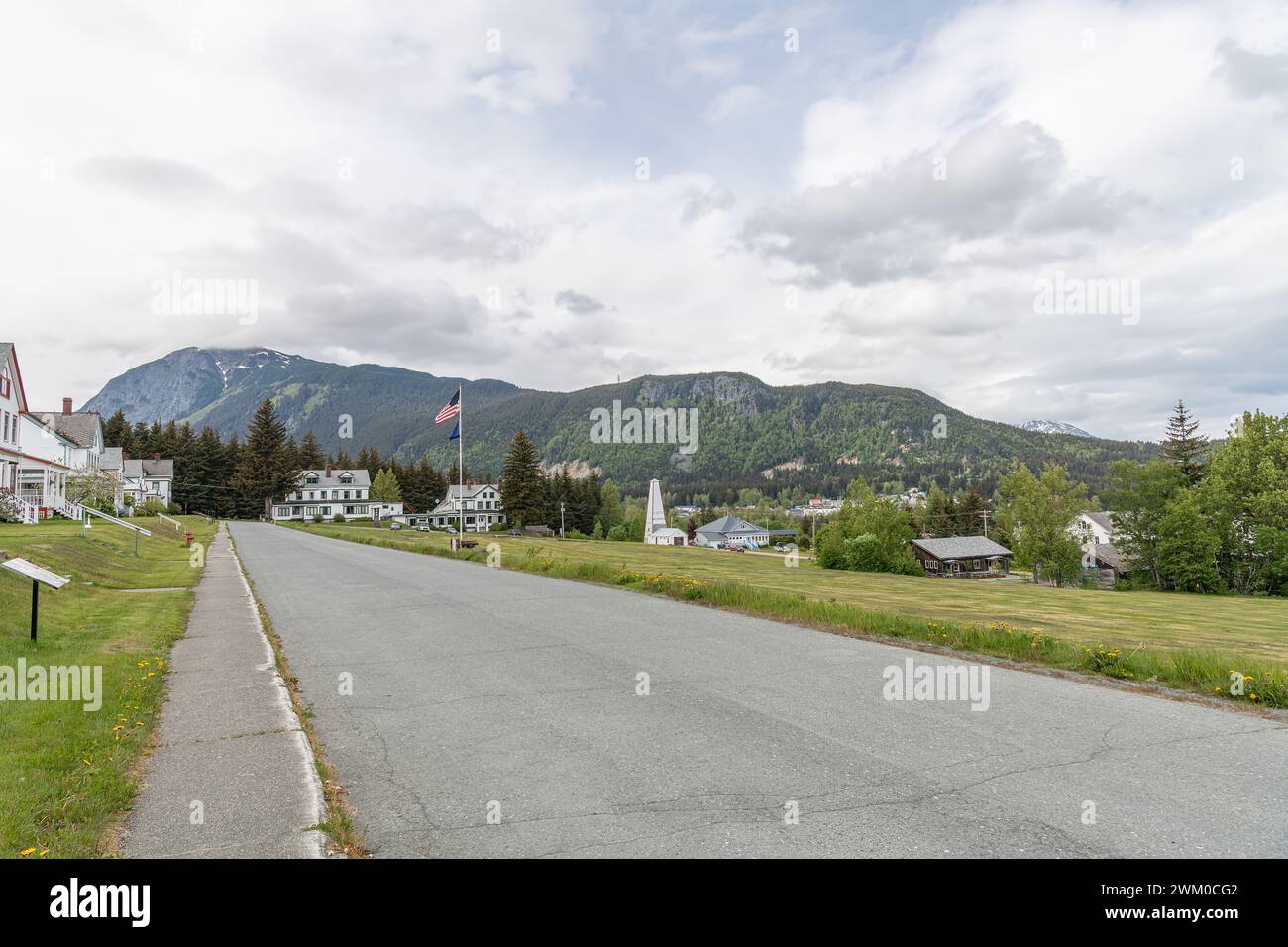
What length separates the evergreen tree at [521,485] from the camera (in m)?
86.8

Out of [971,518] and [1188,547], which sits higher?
[971,518]

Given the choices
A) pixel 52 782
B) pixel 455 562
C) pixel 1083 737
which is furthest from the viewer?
pixel 455 562

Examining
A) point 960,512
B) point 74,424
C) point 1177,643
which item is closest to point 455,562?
point 1177,643

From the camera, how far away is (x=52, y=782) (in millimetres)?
5184

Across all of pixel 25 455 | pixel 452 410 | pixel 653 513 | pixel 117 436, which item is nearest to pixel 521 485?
pixel 653 513

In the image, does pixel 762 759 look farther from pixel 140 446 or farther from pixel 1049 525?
pixel 140 446

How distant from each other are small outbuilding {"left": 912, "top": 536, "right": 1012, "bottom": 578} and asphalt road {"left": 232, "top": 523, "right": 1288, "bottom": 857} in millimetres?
84757

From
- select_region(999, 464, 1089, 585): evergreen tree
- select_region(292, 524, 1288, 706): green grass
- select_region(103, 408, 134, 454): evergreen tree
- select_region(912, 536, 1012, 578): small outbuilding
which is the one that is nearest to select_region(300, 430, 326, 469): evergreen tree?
select_region(103, 408, 134, 454): evergreen tree

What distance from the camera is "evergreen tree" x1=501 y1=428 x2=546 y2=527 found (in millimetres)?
86750

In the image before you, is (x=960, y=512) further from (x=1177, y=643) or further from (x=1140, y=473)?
(x=1177, y=643)

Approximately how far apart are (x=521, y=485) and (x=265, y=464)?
4153 cm

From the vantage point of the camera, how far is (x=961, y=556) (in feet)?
290
